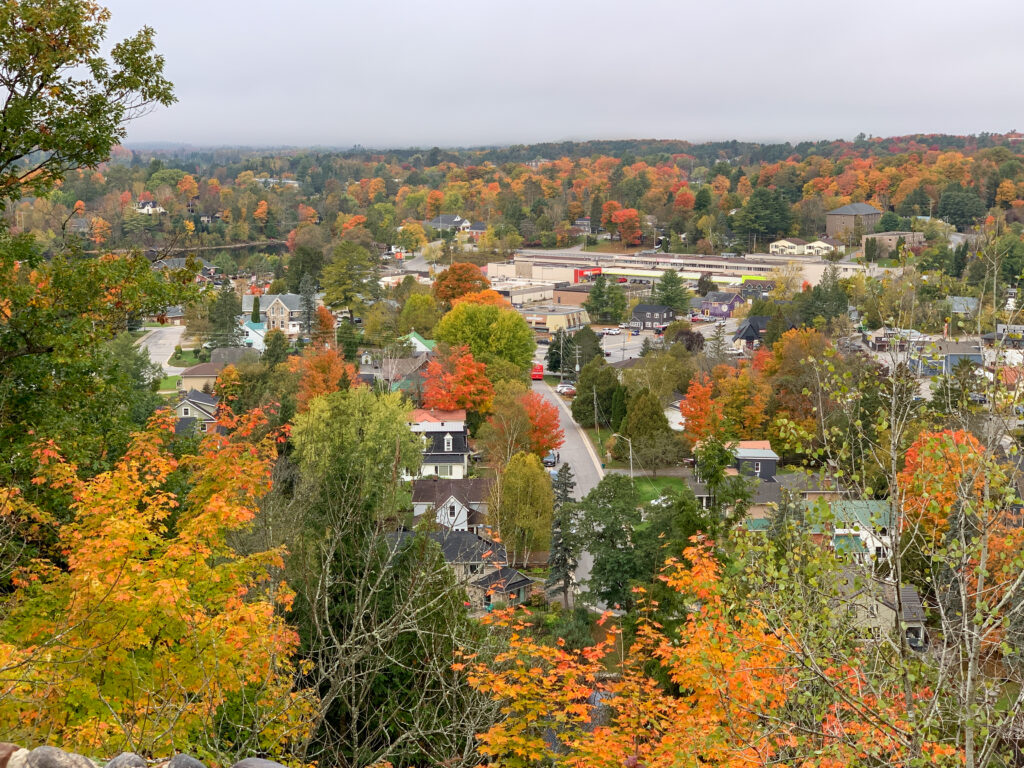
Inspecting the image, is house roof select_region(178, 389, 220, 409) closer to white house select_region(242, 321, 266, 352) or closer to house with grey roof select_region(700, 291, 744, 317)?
white house select_region(242, 321, 266, 352)

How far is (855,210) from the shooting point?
2174 inches

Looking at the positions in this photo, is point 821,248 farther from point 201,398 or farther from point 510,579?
point 510,579

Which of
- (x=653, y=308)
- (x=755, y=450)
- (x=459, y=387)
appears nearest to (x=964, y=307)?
(x=755, y=450)

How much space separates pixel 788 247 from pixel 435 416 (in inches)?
1422

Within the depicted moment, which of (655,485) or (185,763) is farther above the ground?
(185,763)

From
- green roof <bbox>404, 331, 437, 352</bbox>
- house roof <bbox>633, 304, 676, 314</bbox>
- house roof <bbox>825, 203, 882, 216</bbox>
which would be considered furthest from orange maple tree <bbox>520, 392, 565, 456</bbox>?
house roof <bbox>825, 203, 882, 216</bbox>

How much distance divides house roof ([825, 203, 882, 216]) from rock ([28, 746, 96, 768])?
56893mm

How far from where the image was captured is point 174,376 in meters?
28.8

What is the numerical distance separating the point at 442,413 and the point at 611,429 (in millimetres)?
4169

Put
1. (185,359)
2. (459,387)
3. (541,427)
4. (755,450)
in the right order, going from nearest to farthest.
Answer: (755,450) < (541,427) < (459,387) < (185,359)

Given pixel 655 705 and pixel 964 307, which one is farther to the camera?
pixel 964 307

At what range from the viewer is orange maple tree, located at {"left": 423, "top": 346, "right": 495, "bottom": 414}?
71.9ft

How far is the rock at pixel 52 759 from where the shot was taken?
255 centimetres

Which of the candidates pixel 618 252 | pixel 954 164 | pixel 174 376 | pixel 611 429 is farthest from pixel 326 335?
pixel 954 164
